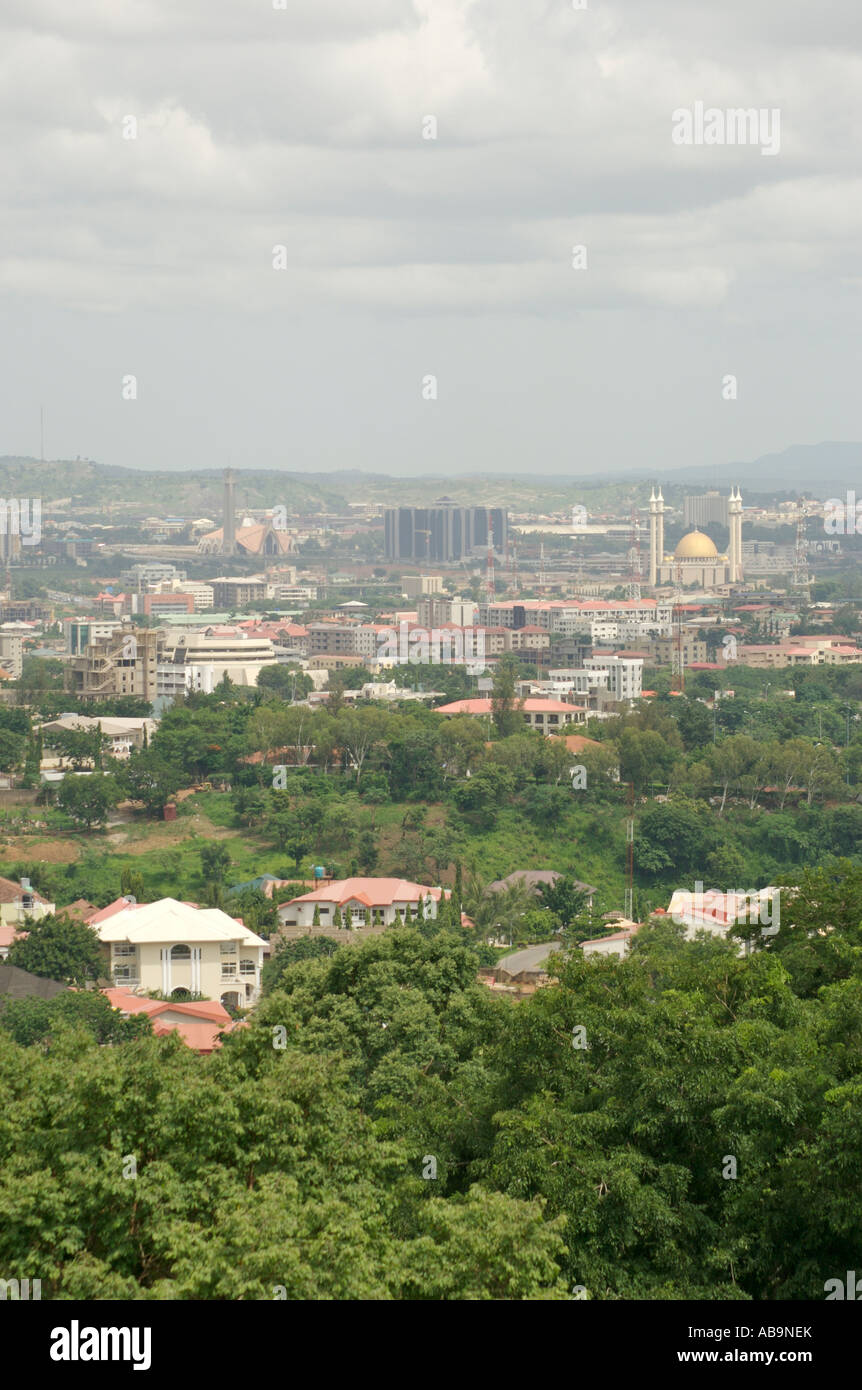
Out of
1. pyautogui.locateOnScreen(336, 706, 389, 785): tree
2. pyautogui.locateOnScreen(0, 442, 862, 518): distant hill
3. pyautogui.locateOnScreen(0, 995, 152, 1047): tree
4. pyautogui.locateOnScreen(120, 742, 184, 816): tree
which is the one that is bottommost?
pyautogui.locateOnScreen(0, 995, 152, 1047): tree

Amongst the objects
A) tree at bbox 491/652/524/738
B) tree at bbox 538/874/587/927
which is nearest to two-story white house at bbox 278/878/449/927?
tree at bbox 538/874/587/927

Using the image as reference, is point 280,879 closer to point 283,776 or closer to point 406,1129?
point 283,776

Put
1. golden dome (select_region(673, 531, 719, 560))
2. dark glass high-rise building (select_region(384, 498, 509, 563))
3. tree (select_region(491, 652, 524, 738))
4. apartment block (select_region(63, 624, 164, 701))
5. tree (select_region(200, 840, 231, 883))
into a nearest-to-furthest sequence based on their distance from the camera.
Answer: tree (select_region(200, 840, 231, 883)) < tree (select_region(491, 652, 524, 738)) < apartment block (select_region(63, 624, 164, 701)) < golden dome (select_region(673, 531, 719, 560)) < dark glass high-rise building (select_region(384, 498, 509, 563))

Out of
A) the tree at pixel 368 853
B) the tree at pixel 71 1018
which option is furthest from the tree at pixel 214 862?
the tree at pixel 71 1018

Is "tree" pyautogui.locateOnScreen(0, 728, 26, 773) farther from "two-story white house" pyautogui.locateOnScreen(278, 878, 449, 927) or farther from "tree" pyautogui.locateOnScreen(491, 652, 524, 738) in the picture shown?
"two-story white house" pyautogui.locateOnScreen(278, 878, 449, 927)

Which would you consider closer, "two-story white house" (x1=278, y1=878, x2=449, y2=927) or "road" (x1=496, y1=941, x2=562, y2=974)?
"road" (x1=496, y1=941, x2=562, y2=974)
